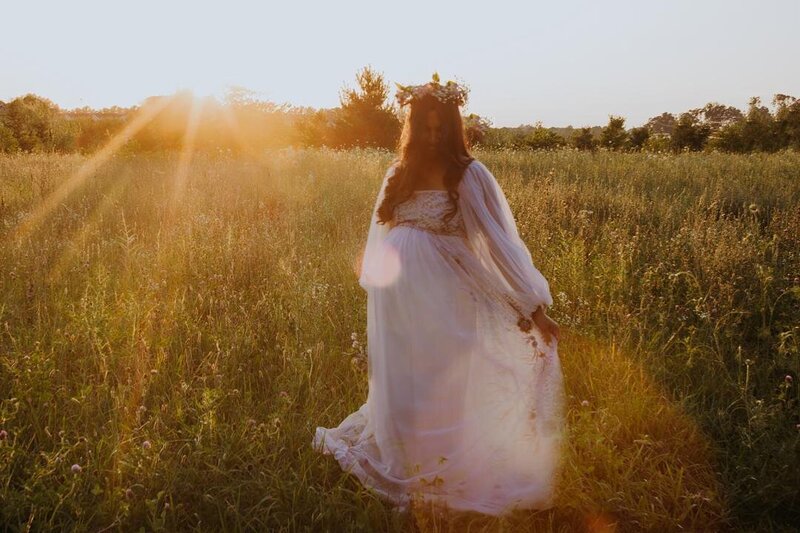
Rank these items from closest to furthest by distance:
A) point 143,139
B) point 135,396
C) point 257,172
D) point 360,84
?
point 135,396 → point 257,172 → point 143,139 → point 360,84

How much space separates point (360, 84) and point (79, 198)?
2247 cm

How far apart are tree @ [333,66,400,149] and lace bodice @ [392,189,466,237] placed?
2668 centimetres

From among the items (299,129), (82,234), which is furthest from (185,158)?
(299,129)

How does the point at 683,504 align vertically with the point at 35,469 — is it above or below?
below

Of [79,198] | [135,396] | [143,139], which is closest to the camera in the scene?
[135,396]

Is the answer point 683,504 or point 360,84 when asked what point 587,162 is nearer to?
point 683,504

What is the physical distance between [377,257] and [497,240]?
0.73 meters

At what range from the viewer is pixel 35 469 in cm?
270

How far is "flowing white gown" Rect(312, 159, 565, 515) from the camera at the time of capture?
2.79 meters

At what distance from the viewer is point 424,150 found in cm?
295

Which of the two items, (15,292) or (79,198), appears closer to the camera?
(15,292)

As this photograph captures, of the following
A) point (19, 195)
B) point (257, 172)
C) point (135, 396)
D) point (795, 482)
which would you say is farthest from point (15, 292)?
point (257, 172)

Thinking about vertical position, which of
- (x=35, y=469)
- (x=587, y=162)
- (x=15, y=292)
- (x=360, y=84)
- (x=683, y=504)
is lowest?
(x=683, y=504)

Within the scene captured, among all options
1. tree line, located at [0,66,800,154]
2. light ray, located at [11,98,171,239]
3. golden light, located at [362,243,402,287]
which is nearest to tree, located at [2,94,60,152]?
tree line, located at [0,66,800,154]
